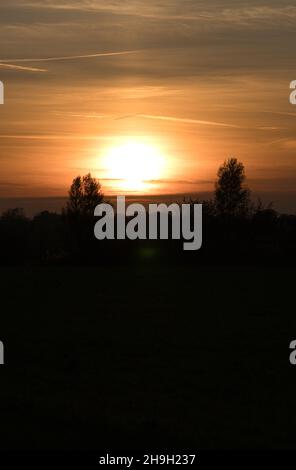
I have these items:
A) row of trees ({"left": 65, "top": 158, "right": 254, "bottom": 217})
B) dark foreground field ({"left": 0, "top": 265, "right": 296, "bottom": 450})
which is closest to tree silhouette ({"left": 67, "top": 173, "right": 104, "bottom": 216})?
row of trees ({"left": 65, "top": 158, "right": 254, "bottom": 217})

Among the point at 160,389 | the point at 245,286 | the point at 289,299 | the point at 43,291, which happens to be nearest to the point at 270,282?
the point at 245,286

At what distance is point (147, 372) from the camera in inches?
566

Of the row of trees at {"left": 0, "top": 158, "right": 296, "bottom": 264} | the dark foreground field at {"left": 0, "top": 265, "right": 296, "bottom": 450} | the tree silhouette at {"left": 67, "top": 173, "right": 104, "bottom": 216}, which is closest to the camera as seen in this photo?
the dark foreground field at {"left": 0, "top": 265, "right": 296, "bottom": 450}

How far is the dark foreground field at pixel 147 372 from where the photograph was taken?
1027 cm

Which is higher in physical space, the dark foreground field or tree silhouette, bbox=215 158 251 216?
tree silhouette, bbox=215 158 251 216

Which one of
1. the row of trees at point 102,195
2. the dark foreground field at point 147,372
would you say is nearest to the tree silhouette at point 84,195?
→ the row of trees at point 102,195

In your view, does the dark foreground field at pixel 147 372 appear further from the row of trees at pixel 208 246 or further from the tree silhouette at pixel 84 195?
the tree silhouette at pixel 84 195

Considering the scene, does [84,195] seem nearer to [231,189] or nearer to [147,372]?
[231,189]

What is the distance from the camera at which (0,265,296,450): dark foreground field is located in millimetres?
10273

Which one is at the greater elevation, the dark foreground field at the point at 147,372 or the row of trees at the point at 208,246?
the row of trees at the point at 208,246

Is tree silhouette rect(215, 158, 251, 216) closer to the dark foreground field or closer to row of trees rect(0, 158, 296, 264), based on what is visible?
row of trees rect(0, 158, 296, 264)

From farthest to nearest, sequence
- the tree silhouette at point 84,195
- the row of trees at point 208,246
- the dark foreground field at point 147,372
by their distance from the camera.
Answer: the tree silhouette at point 84,195 → the row of trees at point 208,246 → the dark foreground field at point 147,372

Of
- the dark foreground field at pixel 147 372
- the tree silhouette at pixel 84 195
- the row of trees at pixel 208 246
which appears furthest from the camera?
the tree silhouette at pixel 84 195

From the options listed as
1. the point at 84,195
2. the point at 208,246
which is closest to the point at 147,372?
the point at 208,246
